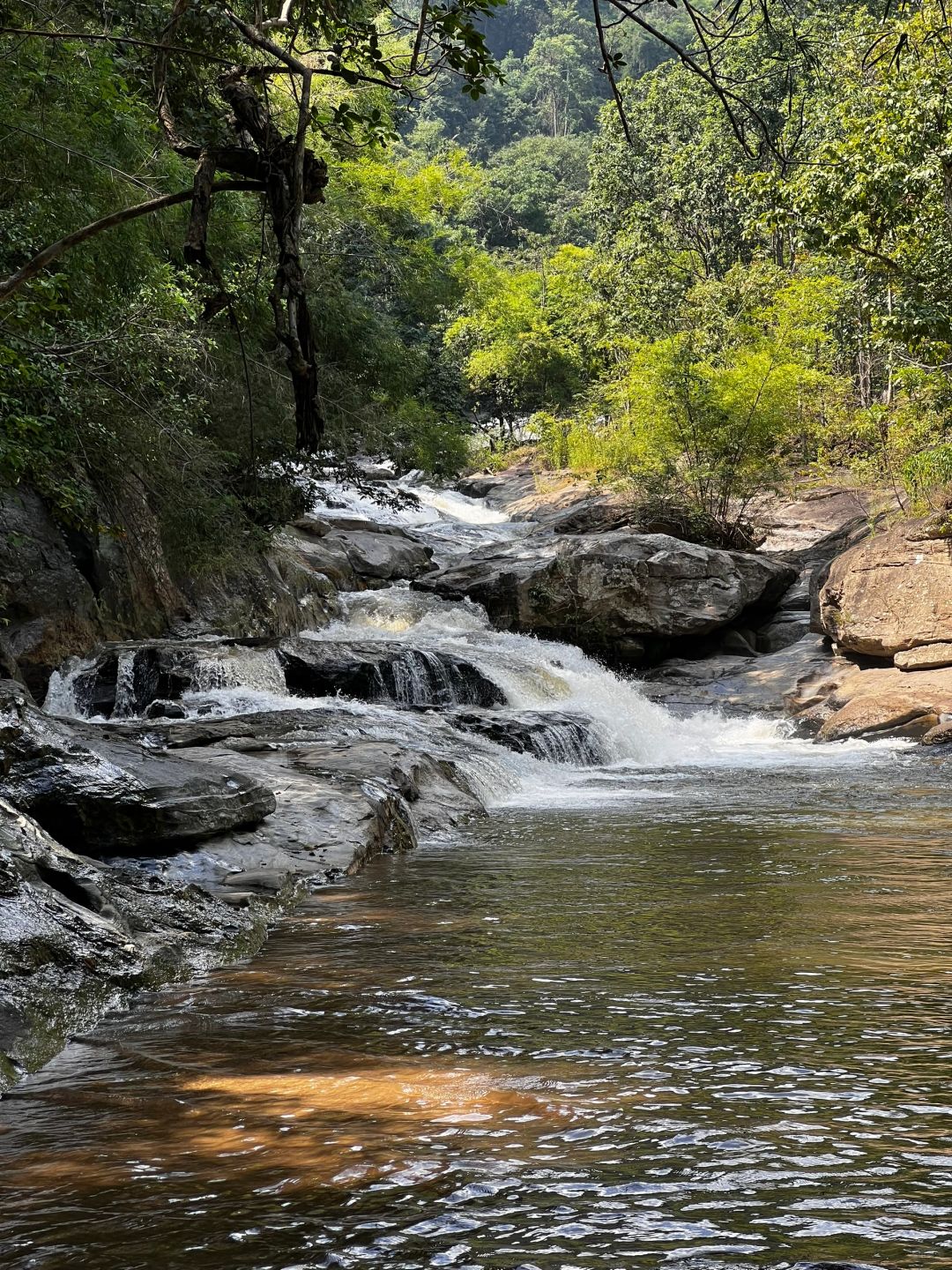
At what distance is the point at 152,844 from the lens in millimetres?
6723

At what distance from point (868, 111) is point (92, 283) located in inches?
493

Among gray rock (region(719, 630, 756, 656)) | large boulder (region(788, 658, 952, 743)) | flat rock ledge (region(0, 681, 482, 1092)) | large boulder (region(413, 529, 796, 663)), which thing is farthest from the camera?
gray rock (region(719, 630, 756, 656))

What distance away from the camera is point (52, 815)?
20.3 ft

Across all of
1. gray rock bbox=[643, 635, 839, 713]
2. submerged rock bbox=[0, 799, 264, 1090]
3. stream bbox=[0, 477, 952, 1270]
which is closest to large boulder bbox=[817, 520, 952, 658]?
gray rock bbox=[643, 635, 839, 713]

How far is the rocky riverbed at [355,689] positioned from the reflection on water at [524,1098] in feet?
1.97

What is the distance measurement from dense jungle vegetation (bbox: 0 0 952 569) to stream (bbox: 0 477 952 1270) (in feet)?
6.92

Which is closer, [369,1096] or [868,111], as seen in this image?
[369,1096]

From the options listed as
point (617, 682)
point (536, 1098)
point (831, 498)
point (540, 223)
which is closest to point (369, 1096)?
point (536, 1098)

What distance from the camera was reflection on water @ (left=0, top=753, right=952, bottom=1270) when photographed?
8.16 ft

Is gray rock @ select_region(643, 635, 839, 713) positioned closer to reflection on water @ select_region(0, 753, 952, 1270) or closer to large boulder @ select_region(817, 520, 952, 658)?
large boulder @ select_region(817, 520, 952, 658)

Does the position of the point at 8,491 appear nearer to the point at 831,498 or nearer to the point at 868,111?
the point at 868,111

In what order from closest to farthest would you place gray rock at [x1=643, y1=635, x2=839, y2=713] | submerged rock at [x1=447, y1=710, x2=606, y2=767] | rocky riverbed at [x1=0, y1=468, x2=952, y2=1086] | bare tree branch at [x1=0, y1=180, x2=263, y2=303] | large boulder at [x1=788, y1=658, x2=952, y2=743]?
1. bare tree branch at [x1=0, y1=180, x2=263, y2=303]
2. rocky riverbed at [x1=0, y1=468, x2=952, y2=1086]
3. submerged rock at [x1=447, y1=710, x2=606, y2=767]
4. large boulder at [x1=788, y1=658, x2=952, y2=743]
5. gray rock at [x1=643, y1=635, x2=839, y2=713]

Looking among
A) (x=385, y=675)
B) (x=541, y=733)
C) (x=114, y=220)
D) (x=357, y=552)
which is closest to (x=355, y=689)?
(x=385, y=675)

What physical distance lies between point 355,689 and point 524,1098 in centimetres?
→ 1273
